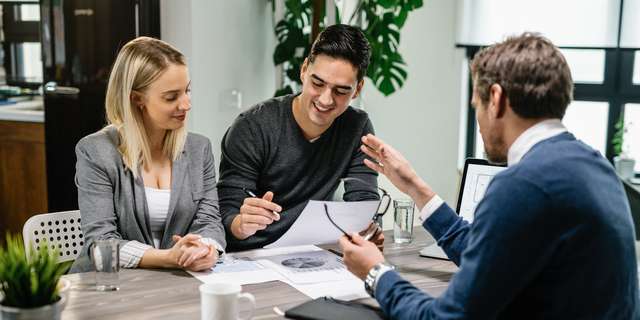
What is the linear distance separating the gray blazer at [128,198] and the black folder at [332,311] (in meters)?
0.51

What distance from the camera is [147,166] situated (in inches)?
67.1

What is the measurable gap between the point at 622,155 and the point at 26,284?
365 centimetres

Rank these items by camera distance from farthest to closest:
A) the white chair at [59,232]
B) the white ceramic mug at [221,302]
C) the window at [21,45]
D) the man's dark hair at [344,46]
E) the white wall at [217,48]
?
the window at [21,45], the white wall at [217,48], the man's dark hair at [344,46], the white chair at [59,232], the white ceramic mug at [221,302]

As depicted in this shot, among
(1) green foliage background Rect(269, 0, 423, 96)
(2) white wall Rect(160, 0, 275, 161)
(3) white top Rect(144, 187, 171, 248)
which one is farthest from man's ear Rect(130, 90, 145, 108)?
(1) green foliage background Rect(269, 0, 423, 96)

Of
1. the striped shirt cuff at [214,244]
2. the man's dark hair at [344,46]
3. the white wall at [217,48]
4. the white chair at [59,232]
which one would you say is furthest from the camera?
the white wall at [217,48]

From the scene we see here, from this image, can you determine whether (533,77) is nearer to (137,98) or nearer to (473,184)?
(473,184)

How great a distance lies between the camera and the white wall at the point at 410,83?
3.21 metres

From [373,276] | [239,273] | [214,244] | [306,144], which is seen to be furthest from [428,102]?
[373,276]

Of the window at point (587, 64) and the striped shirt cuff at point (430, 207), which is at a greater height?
the window at point (587, 64)

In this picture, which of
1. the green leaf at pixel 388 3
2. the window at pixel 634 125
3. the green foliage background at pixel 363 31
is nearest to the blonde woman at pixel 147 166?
the green foliage background at pixel 363 31

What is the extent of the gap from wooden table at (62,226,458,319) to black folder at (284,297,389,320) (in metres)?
0.04

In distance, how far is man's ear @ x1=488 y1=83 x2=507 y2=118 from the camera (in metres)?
1.03

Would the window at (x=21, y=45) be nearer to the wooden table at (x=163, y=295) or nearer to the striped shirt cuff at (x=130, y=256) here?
the striped shirt cuff at (x=130, y=256)

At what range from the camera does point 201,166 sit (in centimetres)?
179
